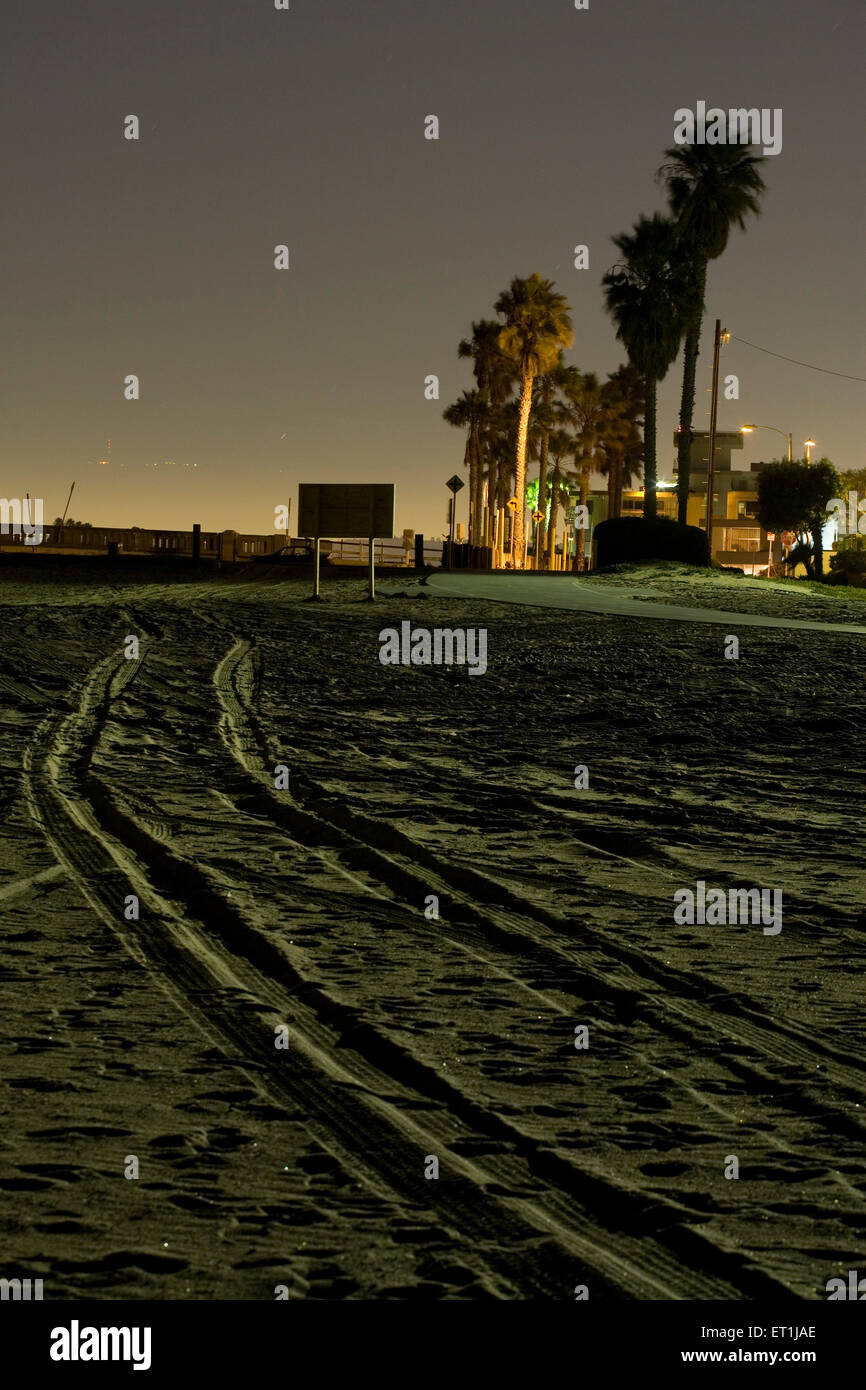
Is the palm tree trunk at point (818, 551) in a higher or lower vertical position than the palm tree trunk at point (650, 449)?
lower

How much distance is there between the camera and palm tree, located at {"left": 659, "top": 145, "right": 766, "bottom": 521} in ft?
151

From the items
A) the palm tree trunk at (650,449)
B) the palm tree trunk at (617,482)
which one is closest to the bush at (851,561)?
Answer: the palm tree trunk at (650,449)

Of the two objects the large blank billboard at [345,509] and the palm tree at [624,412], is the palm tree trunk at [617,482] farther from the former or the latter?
the large blank billboard at [345,509]

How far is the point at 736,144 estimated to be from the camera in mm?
46031

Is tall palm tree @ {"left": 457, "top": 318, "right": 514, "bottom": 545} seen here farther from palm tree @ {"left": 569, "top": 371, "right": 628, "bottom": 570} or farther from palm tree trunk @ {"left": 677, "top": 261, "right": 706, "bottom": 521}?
palm tree trunk @ {"left": 677, "top": 261, "right": 706, "bottom": 521}

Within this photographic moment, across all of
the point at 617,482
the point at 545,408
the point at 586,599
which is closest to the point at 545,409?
the point at 545,408

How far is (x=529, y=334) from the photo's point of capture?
5981 centimetres

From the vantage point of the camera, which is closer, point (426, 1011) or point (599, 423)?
point (426, 1011)

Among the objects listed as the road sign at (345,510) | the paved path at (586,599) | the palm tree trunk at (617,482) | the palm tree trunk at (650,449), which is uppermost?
the palm tree trunk at (617,482)

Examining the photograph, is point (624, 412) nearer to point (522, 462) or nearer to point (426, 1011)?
point (522, 462)

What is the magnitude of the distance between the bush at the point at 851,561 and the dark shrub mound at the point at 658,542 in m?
22.3

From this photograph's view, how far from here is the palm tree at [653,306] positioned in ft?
161

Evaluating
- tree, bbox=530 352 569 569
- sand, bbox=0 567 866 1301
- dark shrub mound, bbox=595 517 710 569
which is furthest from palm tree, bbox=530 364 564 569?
sand, bbox=0 567 866 1301

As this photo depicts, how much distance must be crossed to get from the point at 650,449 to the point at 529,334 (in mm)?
13423
